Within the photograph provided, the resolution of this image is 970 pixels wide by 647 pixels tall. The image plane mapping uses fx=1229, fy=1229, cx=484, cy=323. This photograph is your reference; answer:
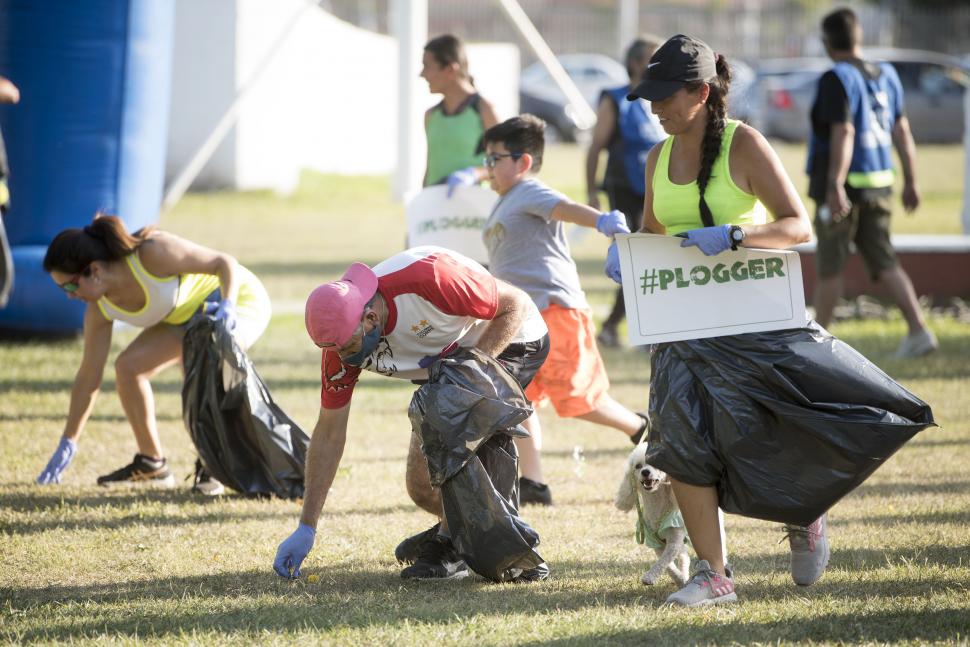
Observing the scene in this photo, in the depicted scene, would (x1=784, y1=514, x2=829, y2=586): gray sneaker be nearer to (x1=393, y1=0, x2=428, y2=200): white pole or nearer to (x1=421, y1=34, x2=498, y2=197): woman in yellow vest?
(x1=421, y1=34, x2=498, y2=197): woman in yellow vest

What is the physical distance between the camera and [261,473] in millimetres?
5746

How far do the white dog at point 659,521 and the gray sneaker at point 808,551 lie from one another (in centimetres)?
38

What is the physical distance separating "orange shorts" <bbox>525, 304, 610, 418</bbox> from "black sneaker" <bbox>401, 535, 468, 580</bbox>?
1.16 meters

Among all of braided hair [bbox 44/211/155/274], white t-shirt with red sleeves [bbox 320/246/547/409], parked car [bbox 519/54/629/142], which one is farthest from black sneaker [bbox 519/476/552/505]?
parked car [bbox 519/54/629/142]

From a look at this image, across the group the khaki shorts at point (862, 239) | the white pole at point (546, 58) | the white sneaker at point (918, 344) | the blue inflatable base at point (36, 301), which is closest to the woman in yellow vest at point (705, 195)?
the khaki shorts at point (862, 239)

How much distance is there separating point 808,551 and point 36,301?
680cm

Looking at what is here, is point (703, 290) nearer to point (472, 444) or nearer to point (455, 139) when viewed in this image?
point (472, 444)

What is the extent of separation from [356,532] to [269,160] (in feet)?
52.4

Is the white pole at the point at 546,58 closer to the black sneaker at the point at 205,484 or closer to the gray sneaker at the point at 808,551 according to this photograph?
the black sneaker at the point at 205,484

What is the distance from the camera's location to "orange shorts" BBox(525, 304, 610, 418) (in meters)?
5.54

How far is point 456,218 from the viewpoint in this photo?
21.3 feet

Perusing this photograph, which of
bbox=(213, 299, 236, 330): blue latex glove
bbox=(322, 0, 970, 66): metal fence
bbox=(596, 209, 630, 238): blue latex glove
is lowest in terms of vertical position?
bbox=(213, 299, 236, 330): blue latex glove

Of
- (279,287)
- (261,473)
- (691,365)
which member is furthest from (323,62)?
(691,365)

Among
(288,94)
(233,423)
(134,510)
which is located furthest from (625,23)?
(134,510)
